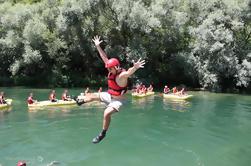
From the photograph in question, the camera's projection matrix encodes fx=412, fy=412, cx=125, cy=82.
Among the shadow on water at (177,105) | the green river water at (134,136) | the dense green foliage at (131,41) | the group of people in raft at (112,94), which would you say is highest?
the dense green foliage at (131,41)

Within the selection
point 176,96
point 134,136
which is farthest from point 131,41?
point 134,136

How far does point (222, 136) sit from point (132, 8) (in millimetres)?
20196

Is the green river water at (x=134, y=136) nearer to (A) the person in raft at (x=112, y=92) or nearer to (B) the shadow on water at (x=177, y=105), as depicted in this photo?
(B) the shadow on water at (x=177, y=105)

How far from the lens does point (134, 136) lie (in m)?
21.7

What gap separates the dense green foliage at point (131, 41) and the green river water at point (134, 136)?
349 inches

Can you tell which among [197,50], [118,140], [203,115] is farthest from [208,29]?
→ [118,140]

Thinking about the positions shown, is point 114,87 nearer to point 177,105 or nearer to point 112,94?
point 112,94

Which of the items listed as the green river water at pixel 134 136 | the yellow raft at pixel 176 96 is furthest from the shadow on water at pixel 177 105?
the yellow raft at pixel 176 96

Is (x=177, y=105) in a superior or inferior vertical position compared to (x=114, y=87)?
inferior

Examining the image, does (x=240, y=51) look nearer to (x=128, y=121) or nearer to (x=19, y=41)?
(x=128, y=121)

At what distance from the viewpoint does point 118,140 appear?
2092cm

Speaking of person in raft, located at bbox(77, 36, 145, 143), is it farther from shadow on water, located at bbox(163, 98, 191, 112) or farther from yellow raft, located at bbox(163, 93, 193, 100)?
yellow raft, located at bbox(163, 93, 193, 100)

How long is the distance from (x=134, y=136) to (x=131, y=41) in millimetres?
19961

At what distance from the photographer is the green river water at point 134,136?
18000mm
